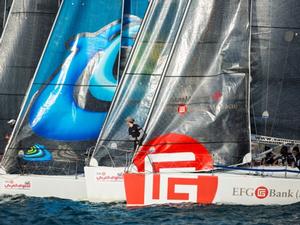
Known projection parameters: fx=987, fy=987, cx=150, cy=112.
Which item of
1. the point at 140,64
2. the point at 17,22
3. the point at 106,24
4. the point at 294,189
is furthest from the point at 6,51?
the point at 294,189

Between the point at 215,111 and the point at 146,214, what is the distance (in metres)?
2.45

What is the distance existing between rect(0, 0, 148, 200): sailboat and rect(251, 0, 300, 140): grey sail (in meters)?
3.75

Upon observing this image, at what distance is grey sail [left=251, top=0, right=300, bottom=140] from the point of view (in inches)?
703

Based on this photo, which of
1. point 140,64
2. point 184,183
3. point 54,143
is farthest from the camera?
point 54,143

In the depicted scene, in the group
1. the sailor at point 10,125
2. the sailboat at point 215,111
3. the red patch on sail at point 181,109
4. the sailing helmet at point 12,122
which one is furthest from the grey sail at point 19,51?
the red patch on sail at point 181,109

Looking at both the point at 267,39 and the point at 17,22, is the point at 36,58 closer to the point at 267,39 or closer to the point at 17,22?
the point at 17,22

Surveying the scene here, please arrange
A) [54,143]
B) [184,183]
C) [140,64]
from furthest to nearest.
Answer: [54,143], [140,64], [184,183]

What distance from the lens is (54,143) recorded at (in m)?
20.3

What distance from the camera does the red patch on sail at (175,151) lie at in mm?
17438

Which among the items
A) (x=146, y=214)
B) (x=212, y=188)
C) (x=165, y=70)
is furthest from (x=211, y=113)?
(x=146, y=214)

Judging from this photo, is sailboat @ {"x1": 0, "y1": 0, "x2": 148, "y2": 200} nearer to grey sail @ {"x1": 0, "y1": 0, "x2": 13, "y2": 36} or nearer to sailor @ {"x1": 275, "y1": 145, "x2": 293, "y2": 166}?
grey sail @ {"x1": 0, "y1": 0, "x2": 13, "y2": 36}

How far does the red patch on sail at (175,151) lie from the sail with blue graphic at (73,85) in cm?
268

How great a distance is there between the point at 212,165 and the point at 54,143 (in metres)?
4.19

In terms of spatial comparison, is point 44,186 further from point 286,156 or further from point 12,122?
point 286,156
